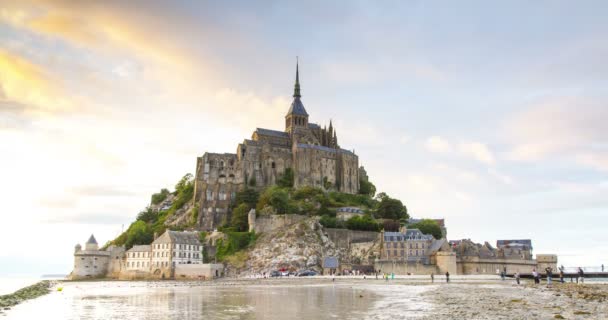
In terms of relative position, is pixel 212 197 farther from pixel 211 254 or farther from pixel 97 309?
pixel 97 309

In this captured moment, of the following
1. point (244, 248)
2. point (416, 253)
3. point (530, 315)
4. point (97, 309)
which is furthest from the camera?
point (244, 248)

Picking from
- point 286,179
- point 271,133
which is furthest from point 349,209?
point 271,133

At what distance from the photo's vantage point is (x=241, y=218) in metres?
74.2

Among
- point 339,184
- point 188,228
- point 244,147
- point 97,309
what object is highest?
point 244,147

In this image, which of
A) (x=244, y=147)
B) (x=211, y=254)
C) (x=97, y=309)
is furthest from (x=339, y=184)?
(x=97, y=309)

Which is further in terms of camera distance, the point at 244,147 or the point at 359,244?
the point at 244,147

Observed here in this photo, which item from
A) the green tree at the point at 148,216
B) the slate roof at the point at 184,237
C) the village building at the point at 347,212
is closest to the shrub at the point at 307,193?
the village building at the point at 347,212

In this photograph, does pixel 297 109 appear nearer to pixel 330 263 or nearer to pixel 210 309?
pixel 330 263

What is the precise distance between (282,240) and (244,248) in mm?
5295

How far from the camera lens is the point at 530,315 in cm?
1916

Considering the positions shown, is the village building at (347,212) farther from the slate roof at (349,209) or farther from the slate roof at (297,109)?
the slate roof at (297,109)

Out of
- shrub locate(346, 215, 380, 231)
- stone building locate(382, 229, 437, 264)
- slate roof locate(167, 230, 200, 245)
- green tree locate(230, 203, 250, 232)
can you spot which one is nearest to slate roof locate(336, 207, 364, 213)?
shrub locate(346, 215, 380, 231)

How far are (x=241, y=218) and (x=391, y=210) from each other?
75.6 ft

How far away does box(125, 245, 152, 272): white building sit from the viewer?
67.6 meters
